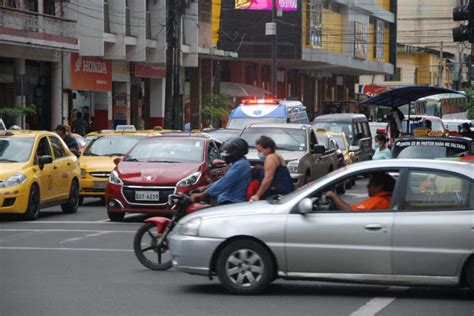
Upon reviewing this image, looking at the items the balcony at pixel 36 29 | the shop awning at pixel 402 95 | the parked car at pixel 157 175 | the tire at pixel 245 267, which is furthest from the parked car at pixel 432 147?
the balcony at pixel 36 29

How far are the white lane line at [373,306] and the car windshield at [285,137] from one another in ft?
43.9

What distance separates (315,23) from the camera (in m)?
69.0

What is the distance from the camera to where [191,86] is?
188 ft

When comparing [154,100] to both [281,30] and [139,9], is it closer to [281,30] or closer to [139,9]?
[139,9]

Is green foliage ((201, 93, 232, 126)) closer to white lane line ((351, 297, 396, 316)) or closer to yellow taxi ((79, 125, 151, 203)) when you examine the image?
yellow taxi ((79, 125, 151, 203))

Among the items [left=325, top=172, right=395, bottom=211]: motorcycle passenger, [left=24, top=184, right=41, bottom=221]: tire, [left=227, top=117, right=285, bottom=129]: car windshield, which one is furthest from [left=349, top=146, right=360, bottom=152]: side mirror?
[left=325, top=172, right=395, bottom=211]: motorcycle passenger

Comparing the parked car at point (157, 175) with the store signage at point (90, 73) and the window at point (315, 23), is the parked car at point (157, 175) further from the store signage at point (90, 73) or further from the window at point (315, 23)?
the window at point (315, 23)

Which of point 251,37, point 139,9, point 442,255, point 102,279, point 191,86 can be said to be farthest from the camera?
point 251,37

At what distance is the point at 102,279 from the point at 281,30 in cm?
5522

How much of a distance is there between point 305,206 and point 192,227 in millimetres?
1220

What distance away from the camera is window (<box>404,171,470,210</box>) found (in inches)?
428

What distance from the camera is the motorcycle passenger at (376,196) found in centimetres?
1115

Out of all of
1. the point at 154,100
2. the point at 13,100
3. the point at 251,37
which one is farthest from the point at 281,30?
the point at 13,100

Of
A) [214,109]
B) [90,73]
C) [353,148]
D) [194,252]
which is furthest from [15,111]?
[194,252]
